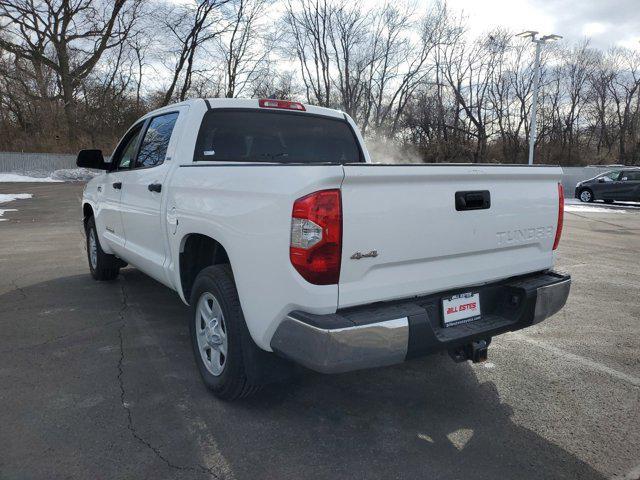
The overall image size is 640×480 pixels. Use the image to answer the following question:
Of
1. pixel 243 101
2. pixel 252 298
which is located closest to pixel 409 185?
pixel 252 298

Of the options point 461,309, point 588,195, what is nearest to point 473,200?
point 461,309

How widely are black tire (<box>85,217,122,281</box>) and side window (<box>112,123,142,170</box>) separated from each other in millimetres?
1038

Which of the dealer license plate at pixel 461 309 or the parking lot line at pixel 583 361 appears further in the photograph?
the parking lot line at pixel 583 361

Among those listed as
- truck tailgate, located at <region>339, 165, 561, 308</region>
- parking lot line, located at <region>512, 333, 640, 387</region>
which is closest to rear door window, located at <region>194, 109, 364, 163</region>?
truck tailgate, located at <region>339, 165, 561, 308</region>

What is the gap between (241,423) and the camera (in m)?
→ 2.83

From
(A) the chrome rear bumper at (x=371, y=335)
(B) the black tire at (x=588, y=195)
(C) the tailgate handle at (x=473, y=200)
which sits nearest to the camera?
(A) the chrome rear bumper at (x=371, y=335)

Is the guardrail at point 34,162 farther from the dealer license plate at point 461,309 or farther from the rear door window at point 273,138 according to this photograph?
the dealer license plate at point 461,309

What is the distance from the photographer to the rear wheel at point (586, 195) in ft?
71.6

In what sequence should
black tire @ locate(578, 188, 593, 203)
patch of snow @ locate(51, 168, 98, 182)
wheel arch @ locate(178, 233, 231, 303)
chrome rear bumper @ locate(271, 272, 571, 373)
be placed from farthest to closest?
patch of snow @ locate(51, 168, 98, 182) < black tire @ locate(578, 188, 593, 203) < wheel arch @ locate(178, 233, 231, 303) < chrome rear bumper @ locate(271, 272, 571, 373)

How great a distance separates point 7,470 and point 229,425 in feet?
3.54

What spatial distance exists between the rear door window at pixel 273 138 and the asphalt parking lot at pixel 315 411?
5.37 ft

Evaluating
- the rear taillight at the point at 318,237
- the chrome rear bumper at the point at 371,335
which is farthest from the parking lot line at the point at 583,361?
the rear taillight at the point at 318,237

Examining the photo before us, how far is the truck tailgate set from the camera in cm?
236

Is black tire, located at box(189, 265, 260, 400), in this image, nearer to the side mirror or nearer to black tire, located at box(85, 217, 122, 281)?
the side mirror
